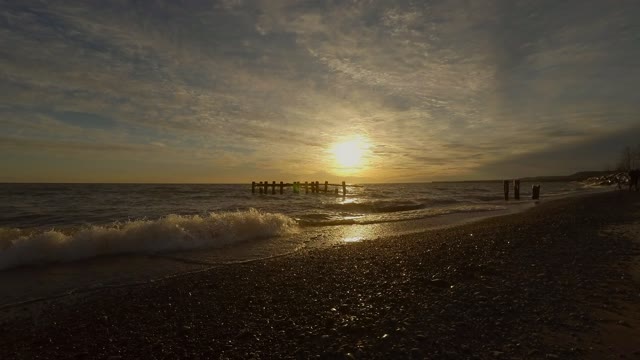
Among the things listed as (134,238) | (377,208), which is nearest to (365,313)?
(134,238)

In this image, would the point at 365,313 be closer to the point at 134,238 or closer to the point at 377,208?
the point at 134,238

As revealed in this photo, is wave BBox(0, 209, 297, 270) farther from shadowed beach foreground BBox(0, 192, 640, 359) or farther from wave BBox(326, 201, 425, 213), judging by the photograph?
wave BBox(326, 201, 425, 213)

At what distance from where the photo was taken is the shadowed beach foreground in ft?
16.0

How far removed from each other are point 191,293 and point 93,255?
6976 millimetres

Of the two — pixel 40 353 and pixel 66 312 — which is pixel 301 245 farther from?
pixel 40 353

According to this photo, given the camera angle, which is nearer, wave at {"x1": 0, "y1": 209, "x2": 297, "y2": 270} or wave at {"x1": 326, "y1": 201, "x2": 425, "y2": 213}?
wave at {"x1": 0, "y1": 209, "x2": 297, "y2": 270}

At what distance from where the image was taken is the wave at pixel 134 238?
12.0 metres

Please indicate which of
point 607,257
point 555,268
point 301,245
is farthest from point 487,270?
point 301,245

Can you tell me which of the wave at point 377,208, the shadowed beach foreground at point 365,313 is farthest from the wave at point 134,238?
the wave at point 377,208

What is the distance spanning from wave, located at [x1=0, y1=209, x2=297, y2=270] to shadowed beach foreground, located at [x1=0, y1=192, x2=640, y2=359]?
5113 millimetres

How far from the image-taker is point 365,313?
604cm

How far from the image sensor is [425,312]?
597 centimetres

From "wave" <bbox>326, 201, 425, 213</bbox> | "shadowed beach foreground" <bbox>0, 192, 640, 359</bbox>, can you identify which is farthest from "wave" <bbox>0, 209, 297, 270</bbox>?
"wave" <bbox>326, 201, 425, 213</bbox>

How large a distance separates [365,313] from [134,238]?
36.0 ft
